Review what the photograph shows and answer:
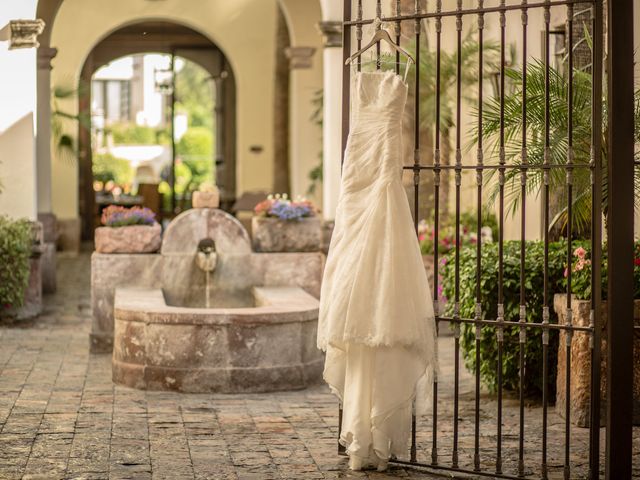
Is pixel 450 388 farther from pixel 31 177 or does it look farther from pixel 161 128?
pixel 161 128

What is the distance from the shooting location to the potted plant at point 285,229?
10.1 m

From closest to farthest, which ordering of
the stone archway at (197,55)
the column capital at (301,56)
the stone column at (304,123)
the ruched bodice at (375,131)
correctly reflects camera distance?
1. the ruched bodice at (375,131)
2. the column capital at (301,56)
3. the stone column at (304,123)
4. the stone archway at (197,55)

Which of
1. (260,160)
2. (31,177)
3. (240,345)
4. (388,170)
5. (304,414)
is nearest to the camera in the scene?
(388,170)

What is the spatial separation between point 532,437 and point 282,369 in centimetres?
214

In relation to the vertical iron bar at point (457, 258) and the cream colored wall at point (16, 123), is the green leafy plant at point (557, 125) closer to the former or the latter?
the vertical iron bar at point (457, 258)

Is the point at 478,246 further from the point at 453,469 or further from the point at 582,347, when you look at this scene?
the point at 582,347

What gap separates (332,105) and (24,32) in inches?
136

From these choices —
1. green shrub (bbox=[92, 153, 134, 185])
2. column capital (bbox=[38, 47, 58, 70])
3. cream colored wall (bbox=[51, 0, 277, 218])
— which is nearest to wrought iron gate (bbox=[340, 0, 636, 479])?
column capital (bbox=[38, 47, 58, 70])

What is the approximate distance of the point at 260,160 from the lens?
22078 millimetres

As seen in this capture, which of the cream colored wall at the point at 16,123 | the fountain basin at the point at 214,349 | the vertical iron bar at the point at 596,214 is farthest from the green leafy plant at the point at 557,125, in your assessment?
the cream colored wall at the point at 16,123

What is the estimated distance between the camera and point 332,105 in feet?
42.9

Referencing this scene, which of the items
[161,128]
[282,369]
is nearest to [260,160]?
[161,128]

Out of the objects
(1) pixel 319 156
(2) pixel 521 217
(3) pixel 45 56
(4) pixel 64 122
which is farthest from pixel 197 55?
(2) pixel 521 217

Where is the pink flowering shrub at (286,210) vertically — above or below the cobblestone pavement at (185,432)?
above
